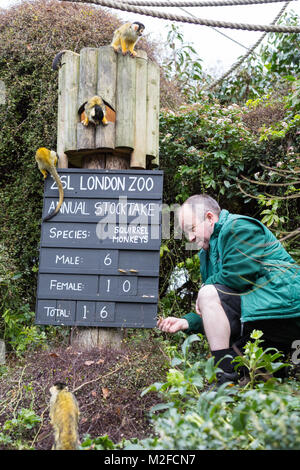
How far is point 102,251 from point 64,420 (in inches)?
64.1

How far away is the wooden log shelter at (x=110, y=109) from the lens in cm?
346

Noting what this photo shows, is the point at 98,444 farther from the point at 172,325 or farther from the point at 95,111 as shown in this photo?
the point at 95,111

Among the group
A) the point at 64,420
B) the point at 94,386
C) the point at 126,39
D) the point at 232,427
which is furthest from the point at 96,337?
the point at 126,39

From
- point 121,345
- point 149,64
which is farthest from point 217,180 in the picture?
point 121,345

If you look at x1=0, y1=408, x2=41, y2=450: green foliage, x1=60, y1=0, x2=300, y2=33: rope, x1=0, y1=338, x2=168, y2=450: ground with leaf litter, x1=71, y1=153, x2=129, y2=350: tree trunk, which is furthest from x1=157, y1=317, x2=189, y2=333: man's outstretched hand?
x1=60, y1=0, x2=300, y2=33: rope

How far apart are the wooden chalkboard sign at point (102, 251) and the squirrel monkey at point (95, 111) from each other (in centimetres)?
37

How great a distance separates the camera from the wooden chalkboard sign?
3.30 m

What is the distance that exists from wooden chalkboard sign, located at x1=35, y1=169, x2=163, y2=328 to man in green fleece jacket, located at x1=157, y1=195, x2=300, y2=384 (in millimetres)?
386

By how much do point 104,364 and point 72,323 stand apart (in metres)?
0.46

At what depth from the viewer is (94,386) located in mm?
2768

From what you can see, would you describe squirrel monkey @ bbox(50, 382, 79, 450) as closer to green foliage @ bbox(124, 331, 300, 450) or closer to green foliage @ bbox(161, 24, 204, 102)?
green foliage @ bbox(124, 331, 300, 450)

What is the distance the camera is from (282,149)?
457 centimetres
